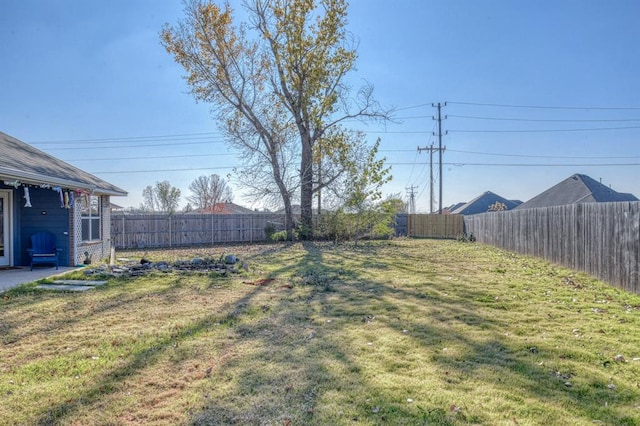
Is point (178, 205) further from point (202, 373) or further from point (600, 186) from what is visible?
point (202, 373)

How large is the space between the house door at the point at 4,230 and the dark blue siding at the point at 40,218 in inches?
8.9

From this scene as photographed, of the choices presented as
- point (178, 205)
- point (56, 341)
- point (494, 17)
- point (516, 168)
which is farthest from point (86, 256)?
point (516, 168)

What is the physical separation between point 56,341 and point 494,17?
13337mm

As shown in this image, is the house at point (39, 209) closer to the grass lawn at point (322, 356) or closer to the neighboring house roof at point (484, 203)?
the grass lawn at point (322, 356)

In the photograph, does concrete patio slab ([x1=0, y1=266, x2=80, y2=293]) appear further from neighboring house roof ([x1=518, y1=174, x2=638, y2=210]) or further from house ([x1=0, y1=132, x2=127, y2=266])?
neighboring house roof ([x1=518, y1=174, x2=638, y2=210])

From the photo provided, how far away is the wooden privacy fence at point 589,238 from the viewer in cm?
630

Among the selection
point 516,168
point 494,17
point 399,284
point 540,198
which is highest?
point 494,17

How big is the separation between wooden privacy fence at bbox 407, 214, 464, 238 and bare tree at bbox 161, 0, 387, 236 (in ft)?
28.1

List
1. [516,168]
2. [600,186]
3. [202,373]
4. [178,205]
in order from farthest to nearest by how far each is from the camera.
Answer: [178,205], [516,168], [600,186], [202,373]

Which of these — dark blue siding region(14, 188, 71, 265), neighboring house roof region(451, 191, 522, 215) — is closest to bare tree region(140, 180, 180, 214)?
dark blue siding region(14, 188, 71, 265)

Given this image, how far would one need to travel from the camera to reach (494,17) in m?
11.4

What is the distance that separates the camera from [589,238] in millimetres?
→ 7875

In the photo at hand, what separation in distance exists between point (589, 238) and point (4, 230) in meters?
13.2

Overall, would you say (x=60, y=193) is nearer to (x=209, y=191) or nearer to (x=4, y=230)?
(x=4, y=230)
